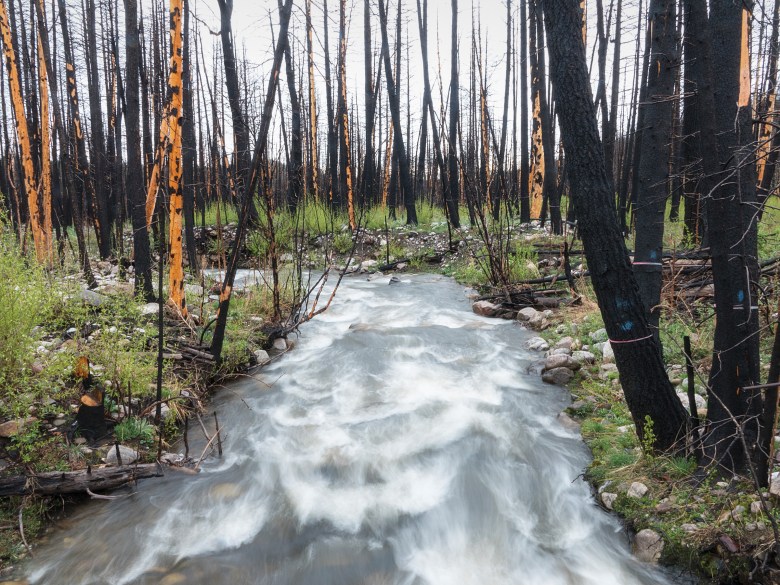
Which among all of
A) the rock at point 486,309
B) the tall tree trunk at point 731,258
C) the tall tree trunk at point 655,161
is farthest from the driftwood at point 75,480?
the rock at point 486,309

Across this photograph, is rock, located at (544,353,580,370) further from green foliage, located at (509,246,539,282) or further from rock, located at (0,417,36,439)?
rock, located at (0,417,36,439)

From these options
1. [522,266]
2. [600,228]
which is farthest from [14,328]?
[522,266]

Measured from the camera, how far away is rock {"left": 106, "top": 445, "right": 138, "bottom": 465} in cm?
324

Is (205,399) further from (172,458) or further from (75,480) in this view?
(75,480)

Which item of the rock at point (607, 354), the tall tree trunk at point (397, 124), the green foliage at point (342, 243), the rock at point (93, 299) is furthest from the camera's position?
the tall tree trunk at point (397, 124)

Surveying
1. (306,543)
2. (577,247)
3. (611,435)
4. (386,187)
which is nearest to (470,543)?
(306,543)

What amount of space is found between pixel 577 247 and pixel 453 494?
6.76m

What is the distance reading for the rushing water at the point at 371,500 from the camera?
2.73m

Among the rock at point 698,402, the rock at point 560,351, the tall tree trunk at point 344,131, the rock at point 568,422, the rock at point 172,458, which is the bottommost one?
the rock at point 568,422

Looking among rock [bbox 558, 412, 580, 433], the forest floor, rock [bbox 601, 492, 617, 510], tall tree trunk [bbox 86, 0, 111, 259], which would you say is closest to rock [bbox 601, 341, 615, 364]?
the forest floor

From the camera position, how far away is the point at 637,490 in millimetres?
2840

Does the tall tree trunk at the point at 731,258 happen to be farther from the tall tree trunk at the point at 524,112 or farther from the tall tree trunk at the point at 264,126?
the tall tree trunk at the point at 524,112

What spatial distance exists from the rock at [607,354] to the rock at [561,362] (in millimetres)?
263

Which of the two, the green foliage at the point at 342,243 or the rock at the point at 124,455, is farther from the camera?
the green foliage at the point at 342,243
